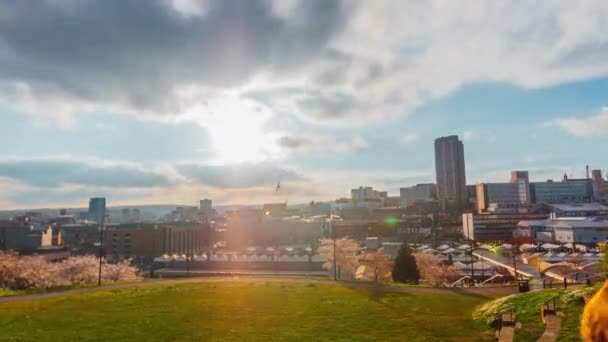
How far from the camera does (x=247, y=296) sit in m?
30.0

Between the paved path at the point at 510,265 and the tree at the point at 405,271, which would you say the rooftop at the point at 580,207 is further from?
the tree at the point at 405,271

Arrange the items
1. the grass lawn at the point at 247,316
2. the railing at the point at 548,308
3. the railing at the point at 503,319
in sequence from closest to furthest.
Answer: the railing at the point at 503,319, the railing at the point at 548,308, the grass lawn at the point at 247,316

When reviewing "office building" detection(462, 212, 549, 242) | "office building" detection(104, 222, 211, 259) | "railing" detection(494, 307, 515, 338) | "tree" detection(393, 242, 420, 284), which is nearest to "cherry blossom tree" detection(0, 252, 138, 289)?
"tree" detection(393, 242, 420, 284)

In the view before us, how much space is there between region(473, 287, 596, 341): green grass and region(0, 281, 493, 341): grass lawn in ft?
4.49

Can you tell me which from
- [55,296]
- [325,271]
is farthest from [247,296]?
[325,271]

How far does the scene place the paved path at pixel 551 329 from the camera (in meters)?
15.5

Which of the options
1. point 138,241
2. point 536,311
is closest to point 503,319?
point 536,311

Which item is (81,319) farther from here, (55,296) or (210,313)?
(55,296)

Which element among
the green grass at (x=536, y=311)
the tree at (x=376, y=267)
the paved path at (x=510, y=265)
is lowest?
the paved path at (x=510, y=265)

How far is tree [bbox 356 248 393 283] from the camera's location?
55656 mm

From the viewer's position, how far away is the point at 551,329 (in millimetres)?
16609

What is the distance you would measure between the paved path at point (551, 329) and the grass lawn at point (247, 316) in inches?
90.4

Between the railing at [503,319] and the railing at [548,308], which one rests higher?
the railing at [548,308]

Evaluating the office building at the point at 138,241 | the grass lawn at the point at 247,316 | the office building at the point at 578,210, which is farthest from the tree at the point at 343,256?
the office building at the point at 578,210
